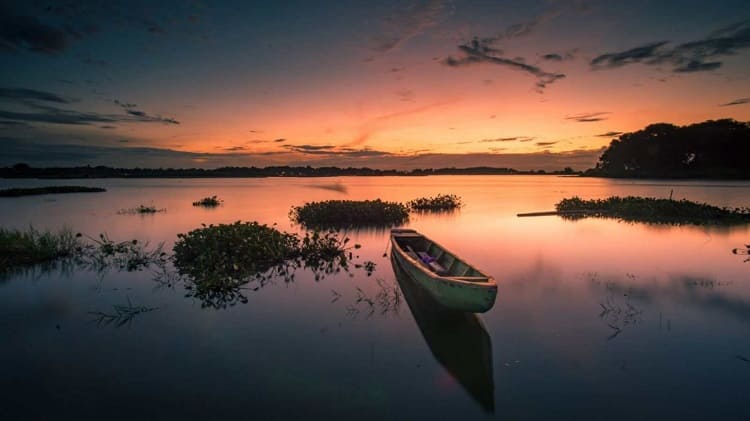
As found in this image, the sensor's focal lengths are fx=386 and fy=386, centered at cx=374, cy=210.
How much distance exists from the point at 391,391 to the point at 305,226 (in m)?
24.2

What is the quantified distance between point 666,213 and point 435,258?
28418 mm

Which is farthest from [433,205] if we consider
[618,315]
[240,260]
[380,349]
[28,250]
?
[380,349]

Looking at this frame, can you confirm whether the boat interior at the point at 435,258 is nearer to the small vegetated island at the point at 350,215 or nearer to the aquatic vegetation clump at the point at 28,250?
the small vegetated island at the point at 350,215

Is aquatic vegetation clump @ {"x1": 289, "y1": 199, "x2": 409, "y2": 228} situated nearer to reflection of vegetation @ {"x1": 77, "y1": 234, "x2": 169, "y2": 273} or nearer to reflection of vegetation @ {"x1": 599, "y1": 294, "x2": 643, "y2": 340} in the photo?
reflection of vegetation @ {"x1": 77, "y1": 234, "x2": 169, "y2": 273}

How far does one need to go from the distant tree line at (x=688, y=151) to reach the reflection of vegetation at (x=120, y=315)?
130860 mm

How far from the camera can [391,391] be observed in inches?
313

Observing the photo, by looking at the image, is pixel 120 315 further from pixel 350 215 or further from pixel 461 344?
pixel 350 215

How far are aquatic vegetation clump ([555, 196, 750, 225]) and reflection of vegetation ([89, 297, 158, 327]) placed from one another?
34688 millimetres

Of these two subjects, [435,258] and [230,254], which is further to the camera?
[230,254]

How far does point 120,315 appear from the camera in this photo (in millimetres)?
11883

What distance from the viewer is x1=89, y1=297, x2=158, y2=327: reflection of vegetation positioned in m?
11.4

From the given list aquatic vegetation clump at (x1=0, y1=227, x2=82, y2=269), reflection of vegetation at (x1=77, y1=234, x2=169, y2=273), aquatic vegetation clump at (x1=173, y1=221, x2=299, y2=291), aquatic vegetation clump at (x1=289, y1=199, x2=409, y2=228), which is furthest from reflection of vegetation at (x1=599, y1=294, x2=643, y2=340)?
aquatic vegetation clump at (x1=0, y1=227, x2=82, y2=269)

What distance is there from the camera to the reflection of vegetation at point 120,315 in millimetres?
11383

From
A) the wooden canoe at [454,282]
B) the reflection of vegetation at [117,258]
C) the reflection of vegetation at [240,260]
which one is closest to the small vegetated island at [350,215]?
the reflection of vegetation at [240,260]
